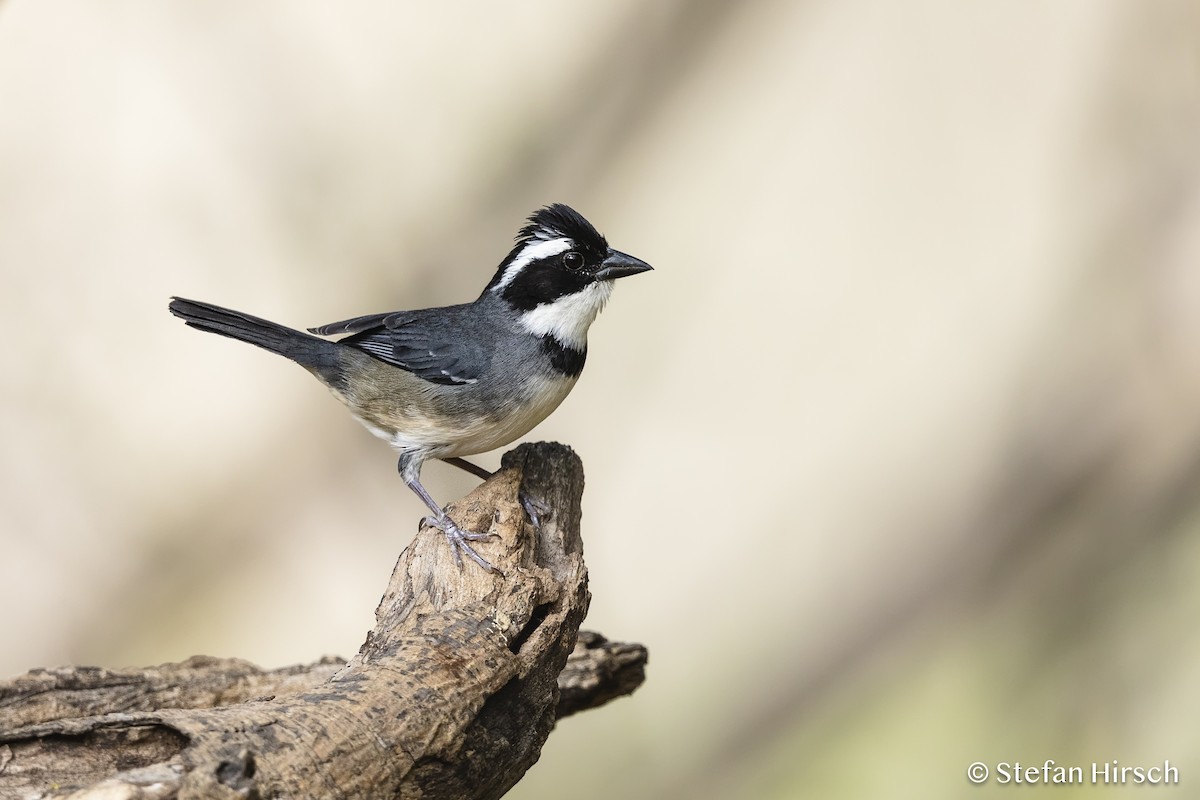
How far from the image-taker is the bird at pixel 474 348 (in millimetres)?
4586

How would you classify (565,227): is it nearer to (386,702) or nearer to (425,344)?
(425,344)

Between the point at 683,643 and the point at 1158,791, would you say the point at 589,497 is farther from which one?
the point at 1158,791

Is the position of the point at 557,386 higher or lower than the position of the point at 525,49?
lower

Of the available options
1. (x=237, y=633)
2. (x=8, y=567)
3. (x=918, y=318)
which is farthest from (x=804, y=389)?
(x=8, y=567)

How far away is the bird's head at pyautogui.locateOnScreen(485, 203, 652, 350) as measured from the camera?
15.5 feet

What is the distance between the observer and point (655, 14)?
6.55 m

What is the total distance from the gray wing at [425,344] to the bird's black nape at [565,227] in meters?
0.54

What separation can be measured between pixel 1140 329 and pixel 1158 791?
250cm

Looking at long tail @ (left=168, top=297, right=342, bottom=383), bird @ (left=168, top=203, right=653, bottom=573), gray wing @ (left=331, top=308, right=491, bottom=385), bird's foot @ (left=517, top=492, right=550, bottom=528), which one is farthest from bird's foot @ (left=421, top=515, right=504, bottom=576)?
long tail @ (left=168, top=297, right=342, bottom=383)

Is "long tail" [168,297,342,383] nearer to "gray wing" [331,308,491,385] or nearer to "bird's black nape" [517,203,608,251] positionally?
"gray wing" [331,308,491,385]

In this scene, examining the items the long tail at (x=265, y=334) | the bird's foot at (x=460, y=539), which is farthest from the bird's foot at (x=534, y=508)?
the long tail at (x=265, y=334)

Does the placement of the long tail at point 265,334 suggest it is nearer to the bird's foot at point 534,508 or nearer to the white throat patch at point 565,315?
the white throat patch at point 565,315

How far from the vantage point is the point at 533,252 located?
479 cm

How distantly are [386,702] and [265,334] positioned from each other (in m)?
2.39
